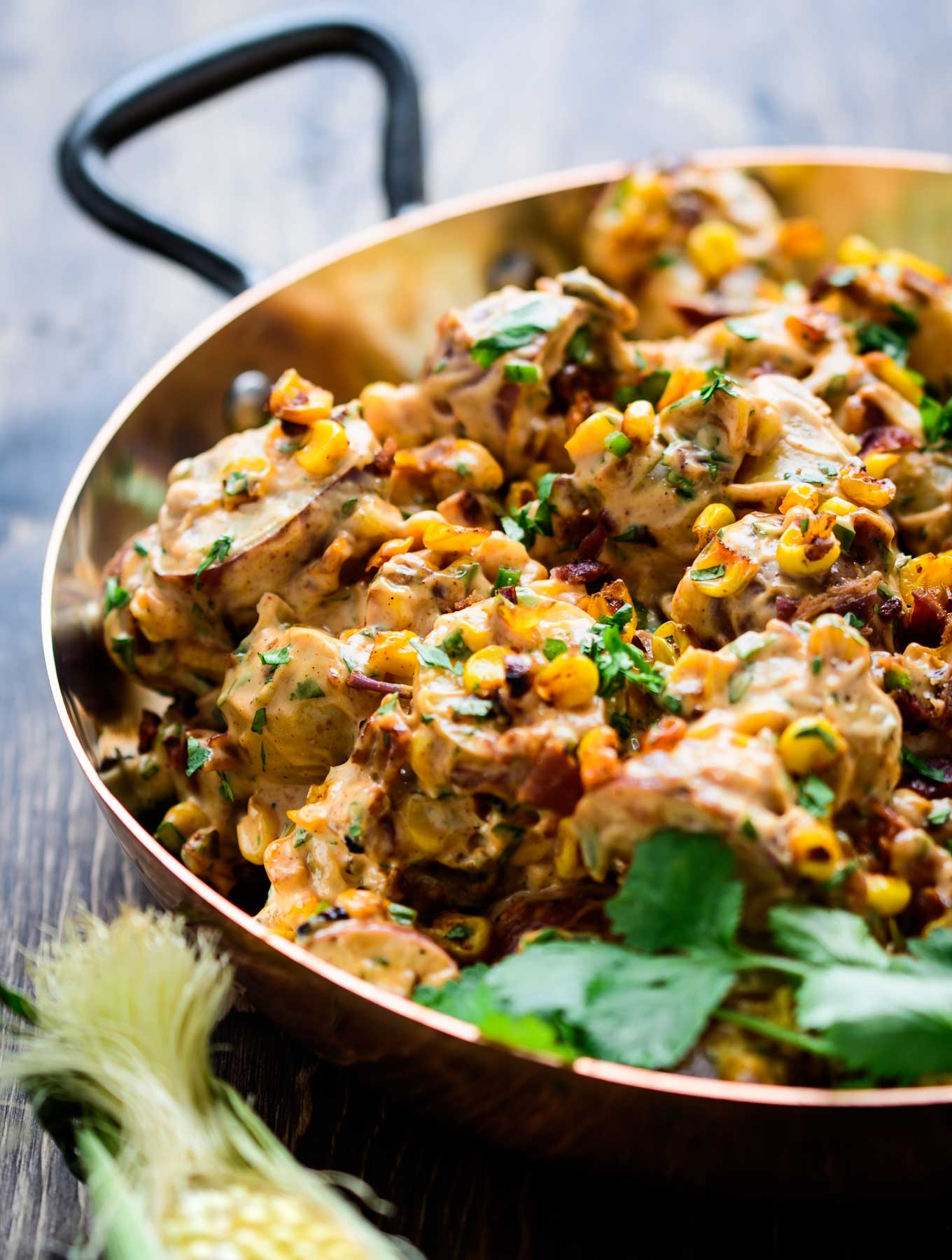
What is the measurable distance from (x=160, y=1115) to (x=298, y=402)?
4.54ft

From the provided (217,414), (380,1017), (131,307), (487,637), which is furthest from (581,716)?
(131,307)

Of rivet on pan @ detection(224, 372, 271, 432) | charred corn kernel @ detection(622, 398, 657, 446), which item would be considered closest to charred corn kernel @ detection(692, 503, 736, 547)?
charred corn kernel @ detection(622, 398, 657, 446)

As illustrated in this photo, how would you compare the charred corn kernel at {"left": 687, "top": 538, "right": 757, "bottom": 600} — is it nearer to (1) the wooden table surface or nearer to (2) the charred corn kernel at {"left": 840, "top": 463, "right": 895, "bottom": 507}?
(2) the charred corn kernel at {"left": 840, "top": 463, "right": 895, "bottom": 507}

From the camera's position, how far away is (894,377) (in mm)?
2844

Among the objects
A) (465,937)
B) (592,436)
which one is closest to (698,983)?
(465,937)

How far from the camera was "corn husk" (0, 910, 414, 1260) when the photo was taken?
73.2 inches

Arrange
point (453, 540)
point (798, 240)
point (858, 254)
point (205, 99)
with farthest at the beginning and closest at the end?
point (798, 240)
point (205, 99)
point (858, 254)
point (453, 540)

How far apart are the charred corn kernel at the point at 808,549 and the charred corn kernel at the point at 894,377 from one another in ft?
2.36

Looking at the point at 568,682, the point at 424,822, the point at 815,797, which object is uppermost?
the point at 568,682

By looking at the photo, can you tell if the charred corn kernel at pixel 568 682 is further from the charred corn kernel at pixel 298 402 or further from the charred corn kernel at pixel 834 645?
the charred corn kernel at pixel 298 402

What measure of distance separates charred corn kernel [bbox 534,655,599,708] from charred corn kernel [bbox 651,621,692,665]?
0.26 m

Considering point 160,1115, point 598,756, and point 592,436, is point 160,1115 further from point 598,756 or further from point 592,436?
point 592,436

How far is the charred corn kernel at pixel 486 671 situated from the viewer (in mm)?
2109

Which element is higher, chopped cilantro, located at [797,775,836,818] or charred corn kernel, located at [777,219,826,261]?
charred corn kernel, located at [777,219,826,261]
